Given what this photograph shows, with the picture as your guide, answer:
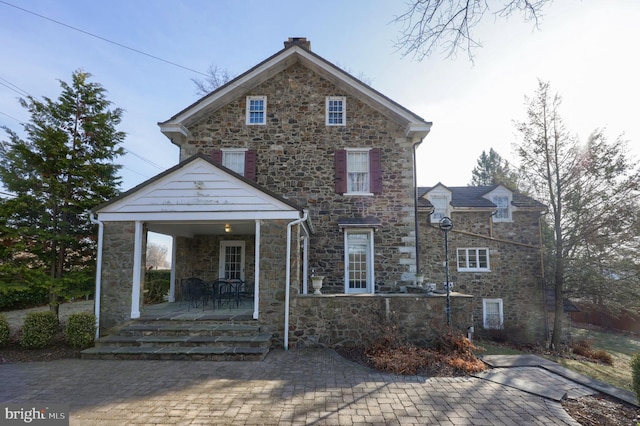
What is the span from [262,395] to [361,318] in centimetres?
337

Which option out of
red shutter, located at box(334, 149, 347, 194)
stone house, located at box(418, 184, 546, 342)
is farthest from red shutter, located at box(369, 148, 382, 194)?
stone house, located at box(418, 184, 546, 342)

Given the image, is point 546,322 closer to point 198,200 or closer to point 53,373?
point 198,200

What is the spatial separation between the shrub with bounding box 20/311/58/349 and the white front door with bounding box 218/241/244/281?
508 cm

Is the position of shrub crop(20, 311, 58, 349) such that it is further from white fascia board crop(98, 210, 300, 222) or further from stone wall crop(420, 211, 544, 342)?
stone wall crop(420, 211, 544, 342)

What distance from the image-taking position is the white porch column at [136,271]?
7.73m

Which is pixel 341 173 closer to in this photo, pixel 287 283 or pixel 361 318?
pixel 287 283

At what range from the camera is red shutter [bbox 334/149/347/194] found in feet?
36.9

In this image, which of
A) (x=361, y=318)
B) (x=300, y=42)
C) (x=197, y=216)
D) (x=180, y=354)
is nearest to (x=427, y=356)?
(x=361, y=318)

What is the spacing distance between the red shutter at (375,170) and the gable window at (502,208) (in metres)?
9.19

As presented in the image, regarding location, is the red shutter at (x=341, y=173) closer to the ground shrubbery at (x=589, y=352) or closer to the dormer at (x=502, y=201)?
the dormer at (x=502, y=201)

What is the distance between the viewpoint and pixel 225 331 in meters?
7.26

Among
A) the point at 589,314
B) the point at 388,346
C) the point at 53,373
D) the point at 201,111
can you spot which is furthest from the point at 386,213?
the point at 589,314

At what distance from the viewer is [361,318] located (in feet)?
24.7

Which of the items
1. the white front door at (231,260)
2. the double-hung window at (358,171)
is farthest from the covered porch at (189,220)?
the double-hung window at (358,171)
